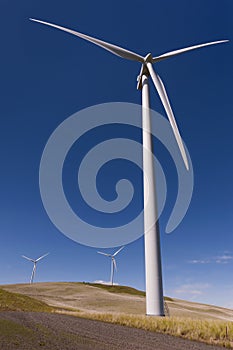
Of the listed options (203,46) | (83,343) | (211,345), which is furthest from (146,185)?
(203,46)

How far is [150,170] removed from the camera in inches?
855

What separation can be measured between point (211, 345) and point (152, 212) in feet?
35.9

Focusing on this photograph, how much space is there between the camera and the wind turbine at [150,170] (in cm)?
1828

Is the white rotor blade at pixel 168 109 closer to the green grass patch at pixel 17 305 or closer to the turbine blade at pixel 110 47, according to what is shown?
the turbine blade at pixel 110 47

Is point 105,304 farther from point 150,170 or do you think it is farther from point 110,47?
point 110,47

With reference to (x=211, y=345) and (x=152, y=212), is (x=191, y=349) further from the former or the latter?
(x=152, y=212)

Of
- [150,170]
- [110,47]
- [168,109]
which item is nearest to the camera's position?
[150,170]

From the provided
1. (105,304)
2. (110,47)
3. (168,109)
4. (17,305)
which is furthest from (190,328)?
(105,304)

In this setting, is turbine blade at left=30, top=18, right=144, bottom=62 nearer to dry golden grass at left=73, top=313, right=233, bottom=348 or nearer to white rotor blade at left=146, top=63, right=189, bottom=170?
white rotor blade at left=146, top=63, right=189, bottom=170

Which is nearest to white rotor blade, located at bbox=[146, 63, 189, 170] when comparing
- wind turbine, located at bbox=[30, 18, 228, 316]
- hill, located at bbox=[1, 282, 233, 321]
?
wind turbine, located at bbox=[30, 18, 228, 316]

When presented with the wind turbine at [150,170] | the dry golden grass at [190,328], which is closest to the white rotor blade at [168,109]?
the wind turbine at [150,170]

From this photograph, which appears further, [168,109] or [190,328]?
[168,109]

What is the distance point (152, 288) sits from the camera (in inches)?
717

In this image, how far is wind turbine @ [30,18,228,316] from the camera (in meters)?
18.3
